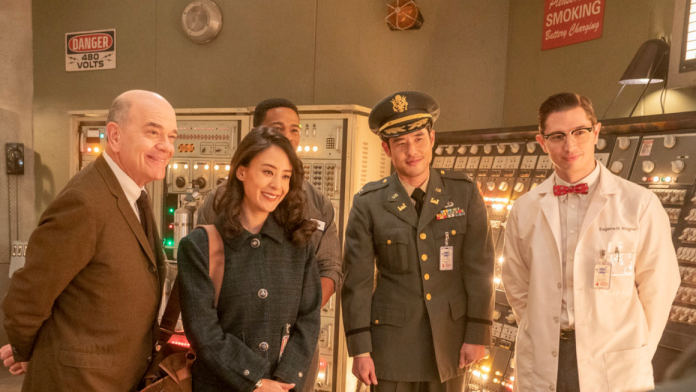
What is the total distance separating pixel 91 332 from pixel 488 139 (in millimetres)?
2810

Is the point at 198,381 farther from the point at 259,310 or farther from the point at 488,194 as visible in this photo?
the point at 488,194

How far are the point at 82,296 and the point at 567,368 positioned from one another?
1795mm

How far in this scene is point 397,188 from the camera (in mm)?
2348

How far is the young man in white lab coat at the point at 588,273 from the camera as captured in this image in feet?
6.61

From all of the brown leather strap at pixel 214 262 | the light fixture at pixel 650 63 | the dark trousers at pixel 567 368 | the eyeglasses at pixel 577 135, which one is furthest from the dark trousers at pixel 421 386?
the light fixture at pixel 650 63

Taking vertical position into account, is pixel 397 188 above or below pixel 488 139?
below

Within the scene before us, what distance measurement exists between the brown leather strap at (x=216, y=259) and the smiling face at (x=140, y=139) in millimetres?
293

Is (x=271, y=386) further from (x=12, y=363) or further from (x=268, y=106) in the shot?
(x=268, y=106)

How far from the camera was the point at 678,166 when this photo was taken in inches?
106

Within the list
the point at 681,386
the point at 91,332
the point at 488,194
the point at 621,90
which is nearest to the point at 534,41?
the point at 621,90

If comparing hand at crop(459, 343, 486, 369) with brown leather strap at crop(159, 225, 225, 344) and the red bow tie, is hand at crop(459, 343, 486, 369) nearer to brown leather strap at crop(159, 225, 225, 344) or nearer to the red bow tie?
the red bow tie

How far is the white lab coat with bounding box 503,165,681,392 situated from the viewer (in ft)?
6.59

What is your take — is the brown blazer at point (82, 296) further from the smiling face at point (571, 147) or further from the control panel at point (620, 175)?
the control panel at point (620, 175)

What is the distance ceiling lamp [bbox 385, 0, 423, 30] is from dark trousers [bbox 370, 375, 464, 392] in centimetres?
328
